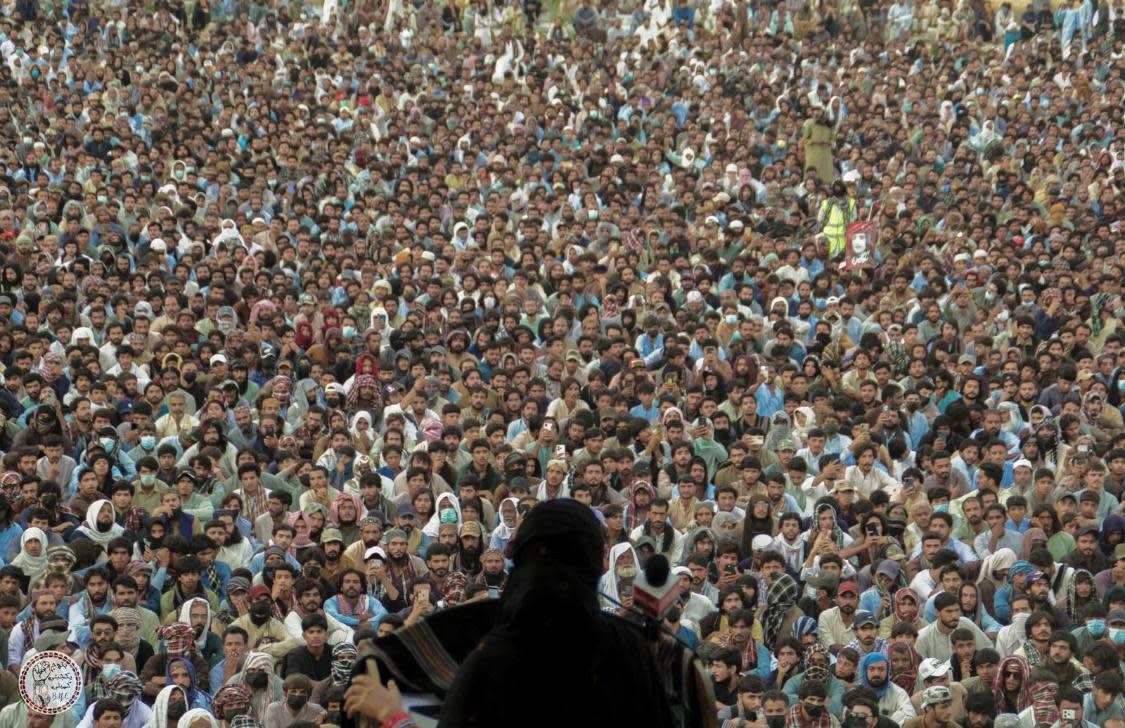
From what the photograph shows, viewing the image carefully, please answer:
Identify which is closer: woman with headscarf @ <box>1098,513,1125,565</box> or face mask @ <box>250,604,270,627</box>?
face mask @ <box>250,604,270,627</box>

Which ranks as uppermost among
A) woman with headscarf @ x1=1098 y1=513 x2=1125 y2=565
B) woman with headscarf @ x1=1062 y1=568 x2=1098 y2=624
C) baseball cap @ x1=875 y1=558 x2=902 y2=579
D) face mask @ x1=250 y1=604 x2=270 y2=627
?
woman with headscarf @ x1=1098 y1=513 x2=1125 y2=565

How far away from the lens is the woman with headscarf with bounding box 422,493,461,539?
35.3 feet

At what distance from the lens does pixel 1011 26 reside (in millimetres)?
25453

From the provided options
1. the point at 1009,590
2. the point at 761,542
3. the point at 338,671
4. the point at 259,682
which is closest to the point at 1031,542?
the point at 1009,590

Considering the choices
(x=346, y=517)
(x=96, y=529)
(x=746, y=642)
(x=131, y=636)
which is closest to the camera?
(x=131, y=636)

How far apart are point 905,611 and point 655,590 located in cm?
635

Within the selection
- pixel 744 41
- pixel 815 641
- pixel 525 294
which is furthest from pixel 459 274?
pixel 744 41

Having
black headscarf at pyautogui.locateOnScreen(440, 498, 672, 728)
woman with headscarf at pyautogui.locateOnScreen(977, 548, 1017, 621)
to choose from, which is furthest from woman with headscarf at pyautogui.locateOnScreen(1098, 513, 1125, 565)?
black headscarf at pyautogui.locateOnScreen(440, 498, 672, 728)

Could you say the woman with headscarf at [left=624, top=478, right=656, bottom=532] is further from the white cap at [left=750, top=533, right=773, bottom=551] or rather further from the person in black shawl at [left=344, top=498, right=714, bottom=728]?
the person in black shawl at [left=344, top=498, right=714, bottom=728]

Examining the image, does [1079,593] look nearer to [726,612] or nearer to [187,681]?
[726,612]

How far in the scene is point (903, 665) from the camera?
8.97 m

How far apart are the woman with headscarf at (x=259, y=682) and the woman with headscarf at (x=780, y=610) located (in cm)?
274

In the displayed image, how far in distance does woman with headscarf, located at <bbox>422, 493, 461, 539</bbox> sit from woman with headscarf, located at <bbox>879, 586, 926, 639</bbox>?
9.01 ft

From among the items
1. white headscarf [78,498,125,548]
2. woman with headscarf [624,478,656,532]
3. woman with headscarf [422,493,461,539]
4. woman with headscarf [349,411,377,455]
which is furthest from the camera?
woman with headscarf [349,411,377,455]
